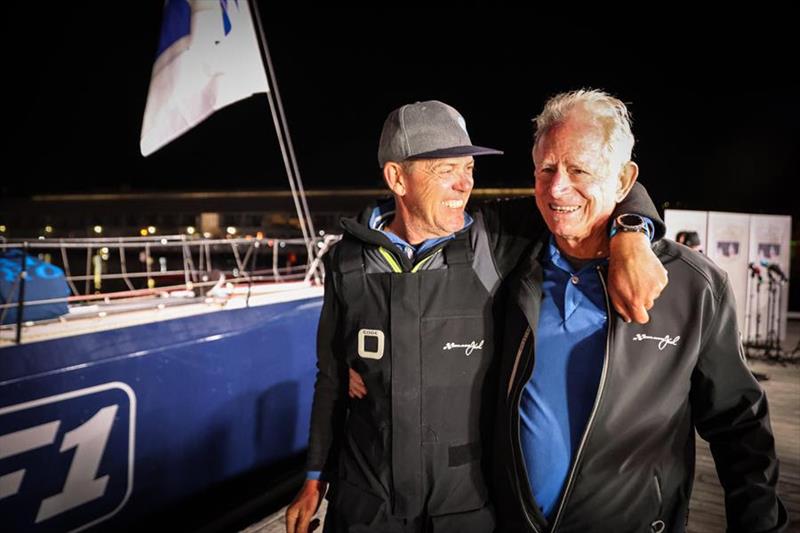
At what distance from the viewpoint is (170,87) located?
393cm

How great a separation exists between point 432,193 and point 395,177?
0.55ft

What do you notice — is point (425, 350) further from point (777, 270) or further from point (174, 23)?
point (777, 270)

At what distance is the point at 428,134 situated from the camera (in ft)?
6.01

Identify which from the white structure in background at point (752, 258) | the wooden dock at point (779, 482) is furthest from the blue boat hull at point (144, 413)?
the white structure in background at point (752, 258)

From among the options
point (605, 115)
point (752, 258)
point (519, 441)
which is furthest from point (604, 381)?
point (752, 258)

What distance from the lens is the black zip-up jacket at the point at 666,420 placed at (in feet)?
4.33

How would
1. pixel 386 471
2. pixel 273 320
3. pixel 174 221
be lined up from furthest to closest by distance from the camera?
1. pixel 174 221
2. pixel 273 320
3. pixel 386 471

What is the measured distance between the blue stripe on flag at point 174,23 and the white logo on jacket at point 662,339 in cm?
388

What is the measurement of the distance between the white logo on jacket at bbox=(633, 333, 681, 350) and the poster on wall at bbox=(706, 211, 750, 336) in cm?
797

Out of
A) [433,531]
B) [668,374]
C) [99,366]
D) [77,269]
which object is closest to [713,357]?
[668,374]

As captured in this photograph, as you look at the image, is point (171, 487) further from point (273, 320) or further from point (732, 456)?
point (732, 456)

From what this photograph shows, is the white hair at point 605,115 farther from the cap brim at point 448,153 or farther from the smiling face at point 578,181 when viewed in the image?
the cap brim at point 448,153

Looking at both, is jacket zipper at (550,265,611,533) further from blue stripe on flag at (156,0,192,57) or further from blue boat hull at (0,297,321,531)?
blue stripe on flag at (156,0,192,57)

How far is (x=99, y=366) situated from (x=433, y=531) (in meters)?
2.61
